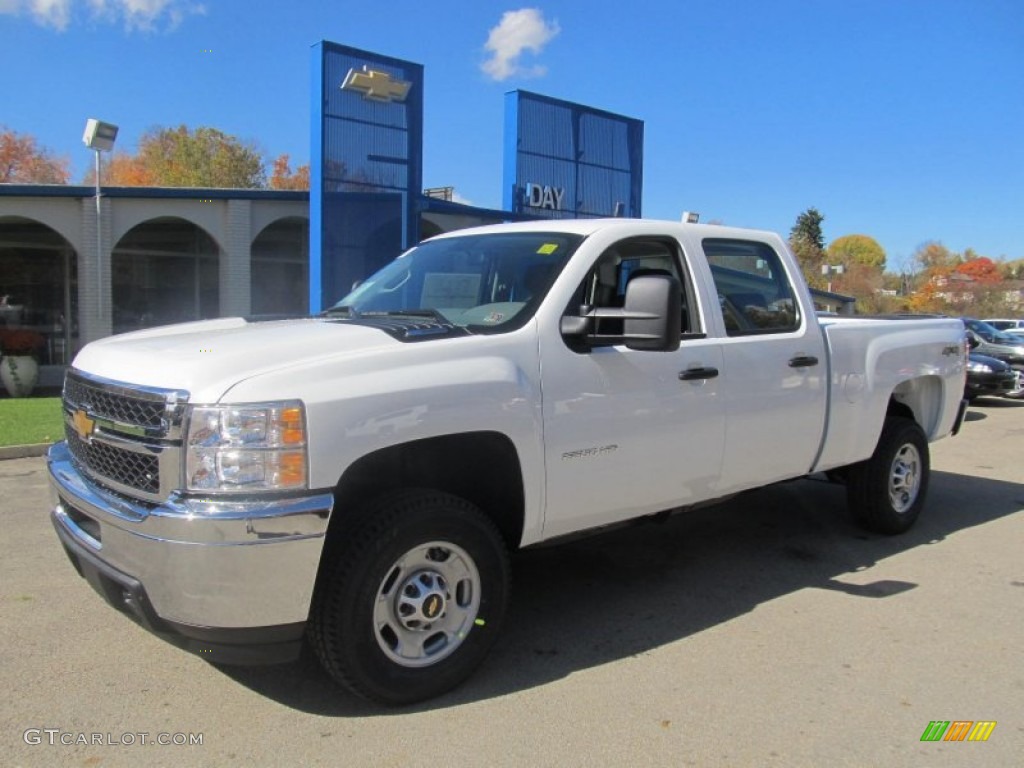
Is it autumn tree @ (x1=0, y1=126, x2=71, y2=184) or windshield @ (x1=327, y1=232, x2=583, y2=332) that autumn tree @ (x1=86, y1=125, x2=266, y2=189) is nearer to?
autumn tree @ (x1=0, y1=126, x2=71, y2=184)

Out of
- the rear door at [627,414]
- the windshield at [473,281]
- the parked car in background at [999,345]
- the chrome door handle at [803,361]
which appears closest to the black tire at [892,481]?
the chrome door handle at [803,361]

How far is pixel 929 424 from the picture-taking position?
643 centimetres

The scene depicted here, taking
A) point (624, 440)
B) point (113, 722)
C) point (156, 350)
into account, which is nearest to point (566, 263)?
point (624, 440)

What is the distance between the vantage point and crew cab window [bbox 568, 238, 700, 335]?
→ 398 cm

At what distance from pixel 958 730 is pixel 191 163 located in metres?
61.4

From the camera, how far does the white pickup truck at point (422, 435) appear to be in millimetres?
2945

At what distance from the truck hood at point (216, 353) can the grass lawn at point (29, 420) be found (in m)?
6.32

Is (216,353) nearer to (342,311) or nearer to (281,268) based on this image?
(342,311)

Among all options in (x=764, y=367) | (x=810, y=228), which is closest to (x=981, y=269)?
(x=810, y=228)

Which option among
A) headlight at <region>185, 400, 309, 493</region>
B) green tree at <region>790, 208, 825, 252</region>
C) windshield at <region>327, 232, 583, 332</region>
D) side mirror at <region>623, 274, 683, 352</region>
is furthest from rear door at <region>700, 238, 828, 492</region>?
green tree at <region>790, 208, 825, 252</region>

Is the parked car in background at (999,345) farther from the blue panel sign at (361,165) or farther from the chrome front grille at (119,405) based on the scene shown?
the chrome front grille at (119,405)

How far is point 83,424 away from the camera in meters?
3.50

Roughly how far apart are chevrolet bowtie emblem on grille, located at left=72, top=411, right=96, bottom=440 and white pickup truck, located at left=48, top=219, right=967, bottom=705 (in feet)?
0.06

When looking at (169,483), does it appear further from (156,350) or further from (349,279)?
(349,279)
